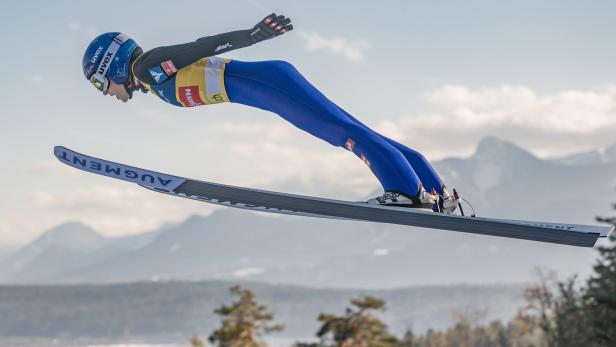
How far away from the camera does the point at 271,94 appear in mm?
7043

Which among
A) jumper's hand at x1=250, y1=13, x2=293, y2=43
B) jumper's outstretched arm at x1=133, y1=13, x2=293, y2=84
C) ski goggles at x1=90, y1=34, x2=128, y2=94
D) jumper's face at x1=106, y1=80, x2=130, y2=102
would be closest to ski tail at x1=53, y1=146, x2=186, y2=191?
jumper's face at x1=106, y1=80, x2=130, y2=102

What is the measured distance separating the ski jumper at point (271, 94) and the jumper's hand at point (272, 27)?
0.14 meters

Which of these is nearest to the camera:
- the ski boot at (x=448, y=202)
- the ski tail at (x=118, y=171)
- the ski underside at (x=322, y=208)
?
the ski underside at (x=322, y=208)

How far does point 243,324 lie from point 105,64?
47329mm

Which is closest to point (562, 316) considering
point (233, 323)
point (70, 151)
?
point (233, 323)

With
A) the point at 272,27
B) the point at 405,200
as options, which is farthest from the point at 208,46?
the point at 405,200

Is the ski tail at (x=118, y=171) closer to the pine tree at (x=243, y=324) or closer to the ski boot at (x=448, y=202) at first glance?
the ski boot at (x=448, y=202)

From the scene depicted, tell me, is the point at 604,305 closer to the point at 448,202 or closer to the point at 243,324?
the point at 448,202

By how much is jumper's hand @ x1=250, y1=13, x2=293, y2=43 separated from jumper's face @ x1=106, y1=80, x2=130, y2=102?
6.49 ft

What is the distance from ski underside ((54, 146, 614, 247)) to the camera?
6.16 metres

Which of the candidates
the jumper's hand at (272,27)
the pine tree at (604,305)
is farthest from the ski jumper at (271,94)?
the pine tree at (604,305)

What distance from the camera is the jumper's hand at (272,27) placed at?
643 cm

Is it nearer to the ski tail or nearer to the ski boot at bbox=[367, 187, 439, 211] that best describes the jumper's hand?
the ski boot at bbox=[367, 187, 439, 211]

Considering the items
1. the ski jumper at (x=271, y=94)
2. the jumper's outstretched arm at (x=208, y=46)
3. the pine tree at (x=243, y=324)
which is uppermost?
the jumper's outstretched arm at (x=208, y=46)
